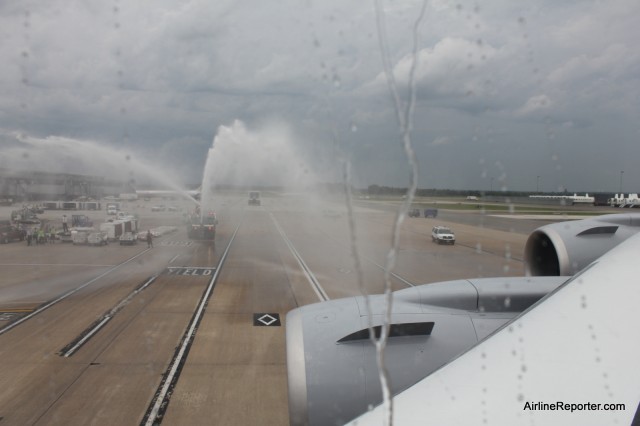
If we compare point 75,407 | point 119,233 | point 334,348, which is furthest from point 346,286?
point 119,233

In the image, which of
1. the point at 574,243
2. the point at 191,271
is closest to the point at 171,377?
the point at 574,243

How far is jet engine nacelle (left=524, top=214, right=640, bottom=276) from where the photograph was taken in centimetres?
557

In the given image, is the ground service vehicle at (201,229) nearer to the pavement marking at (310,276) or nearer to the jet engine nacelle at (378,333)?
the pavement marking at (310,276)

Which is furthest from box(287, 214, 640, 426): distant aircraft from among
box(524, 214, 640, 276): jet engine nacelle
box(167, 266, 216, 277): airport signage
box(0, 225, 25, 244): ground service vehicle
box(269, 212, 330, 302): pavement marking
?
box(0, 225, 25, 244): ground service vehicle

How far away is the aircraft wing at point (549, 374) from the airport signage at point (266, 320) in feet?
27.0

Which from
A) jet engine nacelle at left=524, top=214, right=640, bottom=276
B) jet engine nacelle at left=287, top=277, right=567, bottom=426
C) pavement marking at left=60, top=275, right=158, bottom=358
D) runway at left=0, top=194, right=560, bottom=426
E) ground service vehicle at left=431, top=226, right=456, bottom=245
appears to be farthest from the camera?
ground service vehicle at left=431, top=226, right=456, bottom=245

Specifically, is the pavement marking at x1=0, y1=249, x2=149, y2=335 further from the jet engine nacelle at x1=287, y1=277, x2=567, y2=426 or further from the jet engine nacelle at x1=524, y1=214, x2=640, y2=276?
the jet engine nacelle at x1=524, y1=214, x2=640, y2=276

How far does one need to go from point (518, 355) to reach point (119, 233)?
25.7 metres

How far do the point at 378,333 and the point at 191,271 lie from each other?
1339 centimetres

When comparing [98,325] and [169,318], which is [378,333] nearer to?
[169,318]

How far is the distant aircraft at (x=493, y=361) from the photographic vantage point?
1998 millimetres

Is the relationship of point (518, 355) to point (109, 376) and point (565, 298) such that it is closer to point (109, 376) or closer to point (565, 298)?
point (565, 298)

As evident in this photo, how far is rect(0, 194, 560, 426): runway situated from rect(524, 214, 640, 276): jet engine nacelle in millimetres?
1042

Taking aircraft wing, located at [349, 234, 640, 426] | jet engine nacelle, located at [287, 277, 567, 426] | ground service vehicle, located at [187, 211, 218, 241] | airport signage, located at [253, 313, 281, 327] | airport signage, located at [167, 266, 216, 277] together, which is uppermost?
aircraft wing, located at [349, 234, 640, 426]
